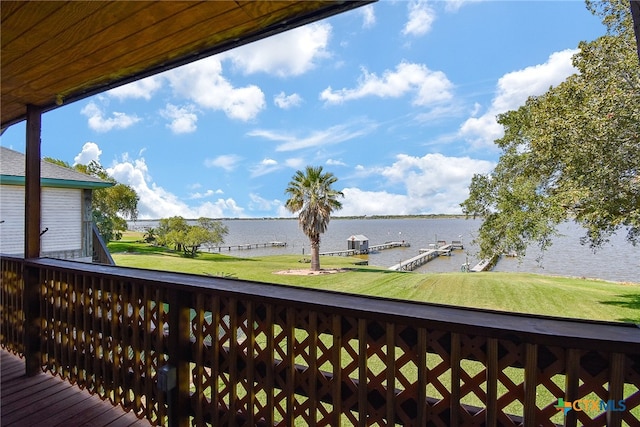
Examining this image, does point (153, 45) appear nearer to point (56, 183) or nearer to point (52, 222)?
point (56, 183)

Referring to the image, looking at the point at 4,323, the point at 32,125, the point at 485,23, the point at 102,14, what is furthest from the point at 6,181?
the point at 485,23

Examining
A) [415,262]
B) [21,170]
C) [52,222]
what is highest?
[21,170]

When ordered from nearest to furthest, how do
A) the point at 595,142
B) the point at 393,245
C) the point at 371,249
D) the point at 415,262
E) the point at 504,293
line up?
the point at 595,142 < the point at 504,293 < the point at 415,262 < the point at 371,249 < the point at 393,245

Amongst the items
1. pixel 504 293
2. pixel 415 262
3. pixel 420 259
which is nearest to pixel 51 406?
pixel 504 293

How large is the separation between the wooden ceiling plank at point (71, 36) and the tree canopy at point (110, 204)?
58.9 ft

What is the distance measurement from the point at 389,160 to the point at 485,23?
2808 centimetres

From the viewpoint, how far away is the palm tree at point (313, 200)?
15.9 m

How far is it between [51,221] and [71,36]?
24.1 ft

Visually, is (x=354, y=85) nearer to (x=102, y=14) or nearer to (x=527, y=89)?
(x=527, y=89)

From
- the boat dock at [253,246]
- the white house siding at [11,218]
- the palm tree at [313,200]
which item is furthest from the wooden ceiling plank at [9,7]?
the boat dock at [253,246]

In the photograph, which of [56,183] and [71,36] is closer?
[71,36]

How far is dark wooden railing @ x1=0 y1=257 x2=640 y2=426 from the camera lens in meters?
0.89

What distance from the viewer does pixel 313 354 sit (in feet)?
4.16

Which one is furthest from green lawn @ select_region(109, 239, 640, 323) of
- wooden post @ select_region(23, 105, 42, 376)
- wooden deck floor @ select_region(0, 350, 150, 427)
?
wooden deck floor @ select_region(0, 350, 150, 427)
